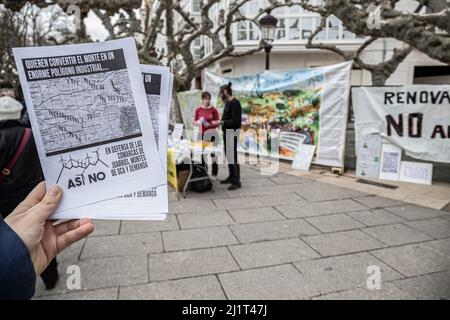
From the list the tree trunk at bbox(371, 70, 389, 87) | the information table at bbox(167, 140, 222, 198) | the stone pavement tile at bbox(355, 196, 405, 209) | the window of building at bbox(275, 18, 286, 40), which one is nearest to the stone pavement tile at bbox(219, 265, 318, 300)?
the stone pavement tile at bbox(355, 196, 405, 209)

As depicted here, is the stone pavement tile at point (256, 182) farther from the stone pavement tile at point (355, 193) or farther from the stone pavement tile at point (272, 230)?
the stone pavement tile at point (272, 230)

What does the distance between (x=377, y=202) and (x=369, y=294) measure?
10.0ft

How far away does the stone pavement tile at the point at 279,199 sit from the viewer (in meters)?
5.68

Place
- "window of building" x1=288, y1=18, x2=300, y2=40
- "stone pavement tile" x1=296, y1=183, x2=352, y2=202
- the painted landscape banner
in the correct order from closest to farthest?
"stone pavement tile" x1=296, y1=183, x2=352, y2=202
the painted landscape banner
"window of building" x1=288, y1=18, x2=300, y2=40

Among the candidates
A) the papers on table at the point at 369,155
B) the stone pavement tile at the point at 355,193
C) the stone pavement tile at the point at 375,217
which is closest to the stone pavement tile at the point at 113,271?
the stone pavement tile at the point at 375,217

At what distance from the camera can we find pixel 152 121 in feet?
3.78

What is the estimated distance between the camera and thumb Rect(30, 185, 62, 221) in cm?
103

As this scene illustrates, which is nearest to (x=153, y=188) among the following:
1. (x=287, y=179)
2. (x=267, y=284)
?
(x=267, y=284)

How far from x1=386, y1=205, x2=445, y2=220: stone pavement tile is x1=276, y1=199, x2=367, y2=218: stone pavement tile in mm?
513

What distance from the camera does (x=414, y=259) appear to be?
359 centimetres

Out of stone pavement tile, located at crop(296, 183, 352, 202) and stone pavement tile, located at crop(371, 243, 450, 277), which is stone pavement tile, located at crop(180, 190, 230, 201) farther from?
stone pavement tile, located at crop(371, 243, 450, 277)

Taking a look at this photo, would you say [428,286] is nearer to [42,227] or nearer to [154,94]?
[154,94]

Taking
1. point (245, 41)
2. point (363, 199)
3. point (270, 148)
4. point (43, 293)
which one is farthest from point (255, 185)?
point (245, 41)

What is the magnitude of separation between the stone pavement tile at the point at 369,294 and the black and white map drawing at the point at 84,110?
2602 mm
